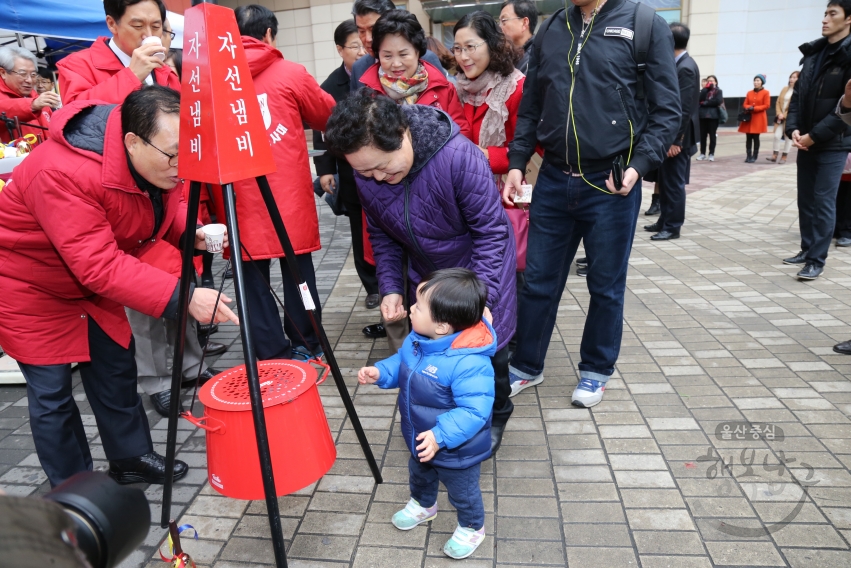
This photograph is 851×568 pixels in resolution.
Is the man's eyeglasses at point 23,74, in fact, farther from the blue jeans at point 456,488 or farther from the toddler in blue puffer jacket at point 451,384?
the blue jeans at point 456,488

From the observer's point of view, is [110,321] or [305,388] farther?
[110,321]

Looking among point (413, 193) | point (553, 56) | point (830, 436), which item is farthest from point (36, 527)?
point (830, 436)

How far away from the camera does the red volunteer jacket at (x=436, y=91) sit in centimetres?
342

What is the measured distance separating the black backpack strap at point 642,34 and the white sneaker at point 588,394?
1547 mm

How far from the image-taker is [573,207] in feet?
9.48

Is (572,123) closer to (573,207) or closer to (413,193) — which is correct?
(573,207)

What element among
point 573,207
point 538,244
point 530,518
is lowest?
point 530,518

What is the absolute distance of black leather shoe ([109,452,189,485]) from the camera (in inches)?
105

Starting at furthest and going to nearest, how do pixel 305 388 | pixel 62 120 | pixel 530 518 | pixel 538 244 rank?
pixel 538 244, pixel 530 518, pixel 62 120, pixel 305 388

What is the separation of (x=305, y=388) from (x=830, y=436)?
2441 mm

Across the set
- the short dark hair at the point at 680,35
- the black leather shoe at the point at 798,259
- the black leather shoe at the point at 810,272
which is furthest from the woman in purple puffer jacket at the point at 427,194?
the short dark hair at the point at 680,35

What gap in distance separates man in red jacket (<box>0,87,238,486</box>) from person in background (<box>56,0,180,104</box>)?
30.9 inches

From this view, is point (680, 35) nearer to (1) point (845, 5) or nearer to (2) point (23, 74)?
(1) point (845, 5)

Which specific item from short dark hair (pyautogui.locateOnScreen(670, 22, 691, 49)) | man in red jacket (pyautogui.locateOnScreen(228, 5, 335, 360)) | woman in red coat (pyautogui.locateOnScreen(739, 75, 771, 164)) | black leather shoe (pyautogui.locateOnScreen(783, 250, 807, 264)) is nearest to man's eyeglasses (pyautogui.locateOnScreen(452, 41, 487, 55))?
man in red jacket (pyautogui.locateOnScreen(228, 5, 335, 360))
